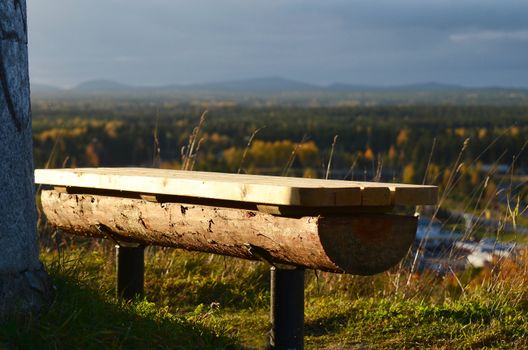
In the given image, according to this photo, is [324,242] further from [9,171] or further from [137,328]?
[9,171]

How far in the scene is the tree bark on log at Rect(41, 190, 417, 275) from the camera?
9.41 ft

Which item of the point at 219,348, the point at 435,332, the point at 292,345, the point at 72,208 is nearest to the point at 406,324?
the point at 435,332

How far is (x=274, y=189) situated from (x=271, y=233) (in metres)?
0.20

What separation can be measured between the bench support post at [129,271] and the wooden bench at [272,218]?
7 centimetres

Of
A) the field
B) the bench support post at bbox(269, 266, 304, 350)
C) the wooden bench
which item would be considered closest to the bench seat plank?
the wooden bench

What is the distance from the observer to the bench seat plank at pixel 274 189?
9.26 ft

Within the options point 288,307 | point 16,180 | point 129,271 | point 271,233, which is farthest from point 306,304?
point 16,180

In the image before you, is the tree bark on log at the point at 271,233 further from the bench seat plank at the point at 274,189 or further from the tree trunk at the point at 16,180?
the tree trunk at the point at 16,180

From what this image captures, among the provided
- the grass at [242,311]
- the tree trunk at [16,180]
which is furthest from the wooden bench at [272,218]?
the tree trunk at [16,180]

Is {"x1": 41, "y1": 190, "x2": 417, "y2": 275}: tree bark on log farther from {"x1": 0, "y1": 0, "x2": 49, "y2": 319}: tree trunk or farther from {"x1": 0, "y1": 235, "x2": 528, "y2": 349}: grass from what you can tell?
{"x1": 0, "y1": 0, "x2": 49, "y2": 319}: tree trunk

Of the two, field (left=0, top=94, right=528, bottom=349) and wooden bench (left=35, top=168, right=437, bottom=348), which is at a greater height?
wooden bench (left=35, top=168, right=437, bottom=348)

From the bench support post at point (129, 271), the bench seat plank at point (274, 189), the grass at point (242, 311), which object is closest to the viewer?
the bench seat plank at point (274, 189)

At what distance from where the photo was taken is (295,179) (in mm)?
3297

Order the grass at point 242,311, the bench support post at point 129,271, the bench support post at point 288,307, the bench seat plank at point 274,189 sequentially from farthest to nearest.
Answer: the bench support post at point 129,271, the bench support post at point 288,307, the grass at point 242,311, the bench seat plank at point 274,189
